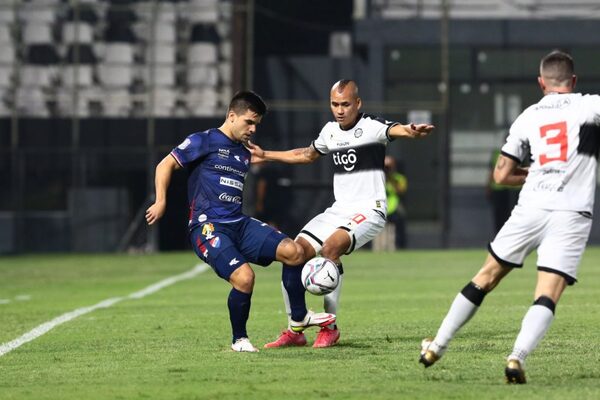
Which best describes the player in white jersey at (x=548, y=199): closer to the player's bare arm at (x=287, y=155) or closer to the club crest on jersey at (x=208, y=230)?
the club crest on jersey at (x=208, y=230)

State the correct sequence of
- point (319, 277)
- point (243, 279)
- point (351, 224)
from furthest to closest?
point (351, 224) → point (319, 277) → point (243, 279)

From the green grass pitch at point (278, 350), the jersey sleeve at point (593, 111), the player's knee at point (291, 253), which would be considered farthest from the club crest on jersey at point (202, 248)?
the jersey sleeve at point (593, 111)

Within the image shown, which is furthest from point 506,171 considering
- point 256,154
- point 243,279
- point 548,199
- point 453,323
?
point 256,154

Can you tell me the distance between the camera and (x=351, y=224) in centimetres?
1107

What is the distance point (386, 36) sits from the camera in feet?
115

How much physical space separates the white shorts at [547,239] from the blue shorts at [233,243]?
2556 mm

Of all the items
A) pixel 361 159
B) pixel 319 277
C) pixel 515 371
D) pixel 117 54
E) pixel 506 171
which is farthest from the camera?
pixel 117 54

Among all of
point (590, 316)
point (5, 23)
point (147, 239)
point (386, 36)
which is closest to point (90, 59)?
point (5, 23)

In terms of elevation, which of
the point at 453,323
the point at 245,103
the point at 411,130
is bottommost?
the point at 453,323

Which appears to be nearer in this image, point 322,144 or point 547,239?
point 547,239

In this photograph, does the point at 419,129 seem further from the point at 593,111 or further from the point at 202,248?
the point at 593,111

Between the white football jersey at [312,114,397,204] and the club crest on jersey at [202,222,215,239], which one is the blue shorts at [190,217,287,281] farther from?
the white football jersey at [312,114,397,204]

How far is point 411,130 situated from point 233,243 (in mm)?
1502

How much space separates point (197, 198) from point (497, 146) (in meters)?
25.1
